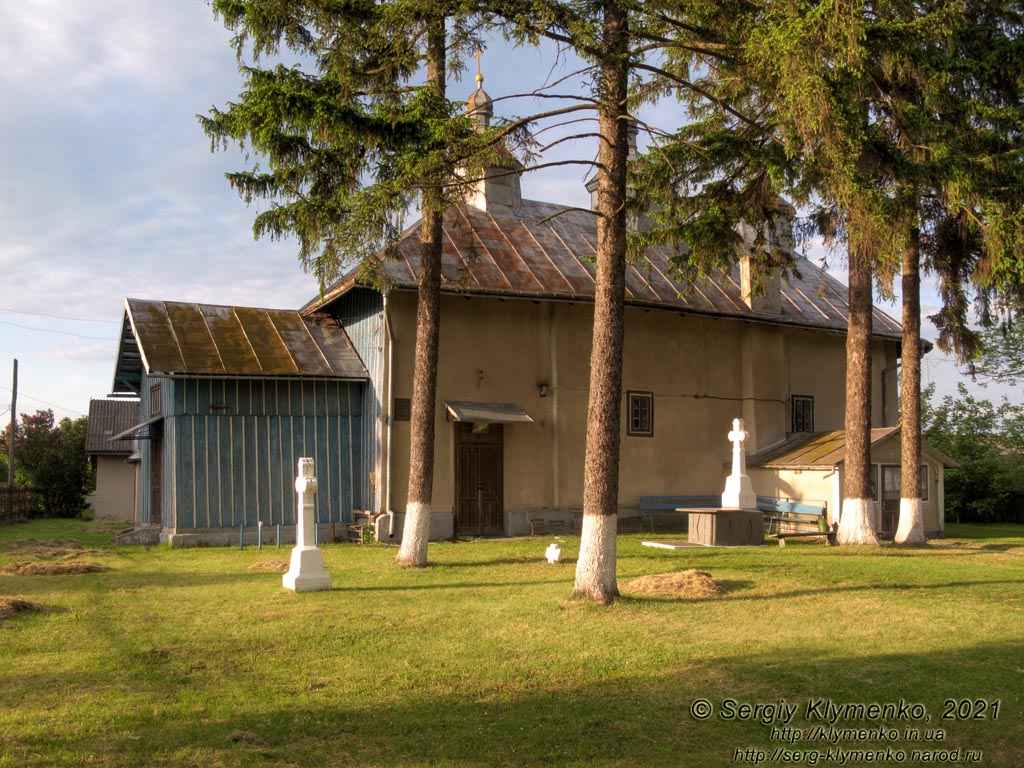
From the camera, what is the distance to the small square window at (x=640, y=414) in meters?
20.8

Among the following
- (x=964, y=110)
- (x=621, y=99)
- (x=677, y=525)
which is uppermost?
(x=964, y=110)

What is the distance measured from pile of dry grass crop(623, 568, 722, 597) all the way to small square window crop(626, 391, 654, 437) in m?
9.56

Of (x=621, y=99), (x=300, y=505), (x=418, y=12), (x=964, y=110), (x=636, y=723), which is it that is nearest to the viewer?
(x=636, y=723)

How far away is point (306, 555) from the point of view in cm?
1106

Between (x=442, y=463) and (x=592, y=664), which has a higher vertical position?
(x=442, y=463)

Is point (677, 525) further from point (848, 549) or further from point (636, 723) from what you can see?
point (636, 723)

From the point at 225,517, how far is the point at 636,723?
13450 millimetres

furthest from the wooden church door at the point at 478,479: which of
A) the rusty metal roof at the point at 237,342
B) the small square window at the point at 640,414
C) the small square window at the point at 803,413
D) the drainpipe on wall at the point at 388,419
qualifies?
the small square window at the point at 803,413

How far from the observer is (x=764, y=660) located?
24.7ft

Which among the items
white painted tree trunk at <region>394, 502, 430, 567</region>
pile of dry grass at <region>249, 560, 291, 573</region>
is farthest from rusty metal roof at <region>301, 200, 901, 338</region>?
pile of dry grass at <region>249, 560, 291, 573</region>

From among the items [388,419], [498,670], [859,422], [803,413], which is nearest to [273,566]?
[388,419]

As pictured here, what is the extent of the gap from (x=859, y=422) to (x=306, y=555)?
1062 centimetres

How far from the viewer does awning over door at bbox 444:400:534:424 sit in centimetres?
1819

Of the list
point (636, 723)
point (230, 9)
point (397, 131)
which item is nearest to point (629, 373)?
point (397, 131)
